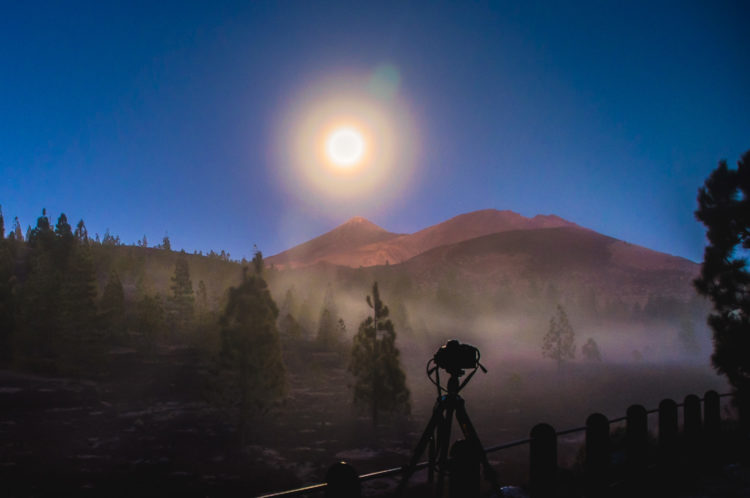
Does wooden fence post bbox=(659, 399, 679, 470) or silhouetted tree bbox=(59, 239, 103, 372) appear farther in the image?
silhouetted tree bbox=(59, 239, 103, 372)

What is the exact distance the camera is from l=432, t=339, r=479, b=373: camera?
4.06 meters

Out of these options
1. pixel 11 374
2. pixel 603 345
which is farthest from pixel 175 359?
pixel 603 345

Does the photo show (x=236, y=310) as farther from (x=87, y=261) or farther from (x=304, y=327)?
(x=304, y=327)

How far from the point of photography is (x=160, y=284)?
151625 mm

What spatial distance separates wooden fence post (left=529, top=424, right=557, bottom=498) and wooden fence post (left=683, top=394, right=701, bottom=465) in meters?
5.09

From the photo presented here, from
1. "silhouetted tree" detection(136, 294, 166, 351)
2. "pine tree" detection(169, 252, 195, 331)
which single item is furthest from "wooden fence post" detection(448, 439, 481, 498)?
"pine tree" detection(169, 252, 195, 331)

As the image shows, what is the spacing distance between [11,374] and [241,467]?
4046 centimetres

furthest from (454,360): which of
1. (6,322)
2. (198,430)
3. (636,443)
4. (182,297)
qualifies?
(182,297)

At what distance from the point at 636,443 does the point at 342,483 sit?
599 cm

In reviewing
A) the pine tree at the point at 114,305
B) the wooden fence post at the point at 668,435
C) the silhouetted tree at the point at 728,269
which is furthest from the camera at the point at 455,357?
the pine tree at the point at 114,305

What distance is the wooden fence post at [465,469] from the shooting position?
3758 mm

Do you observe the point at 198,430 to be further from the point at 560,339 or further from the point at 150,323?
the point at 560,339

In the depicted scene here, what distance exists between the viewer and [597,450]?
19.4 feet

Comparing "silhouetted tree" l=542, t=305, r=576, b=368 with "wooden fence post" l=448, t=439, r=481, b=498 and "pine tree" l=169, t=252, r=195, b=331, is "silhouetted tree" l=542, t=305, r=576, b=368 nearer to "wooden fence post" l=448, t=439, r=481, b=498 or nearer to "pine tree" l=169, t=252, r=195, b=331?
"pine tree" l=169, t=252, r=195, b=331
